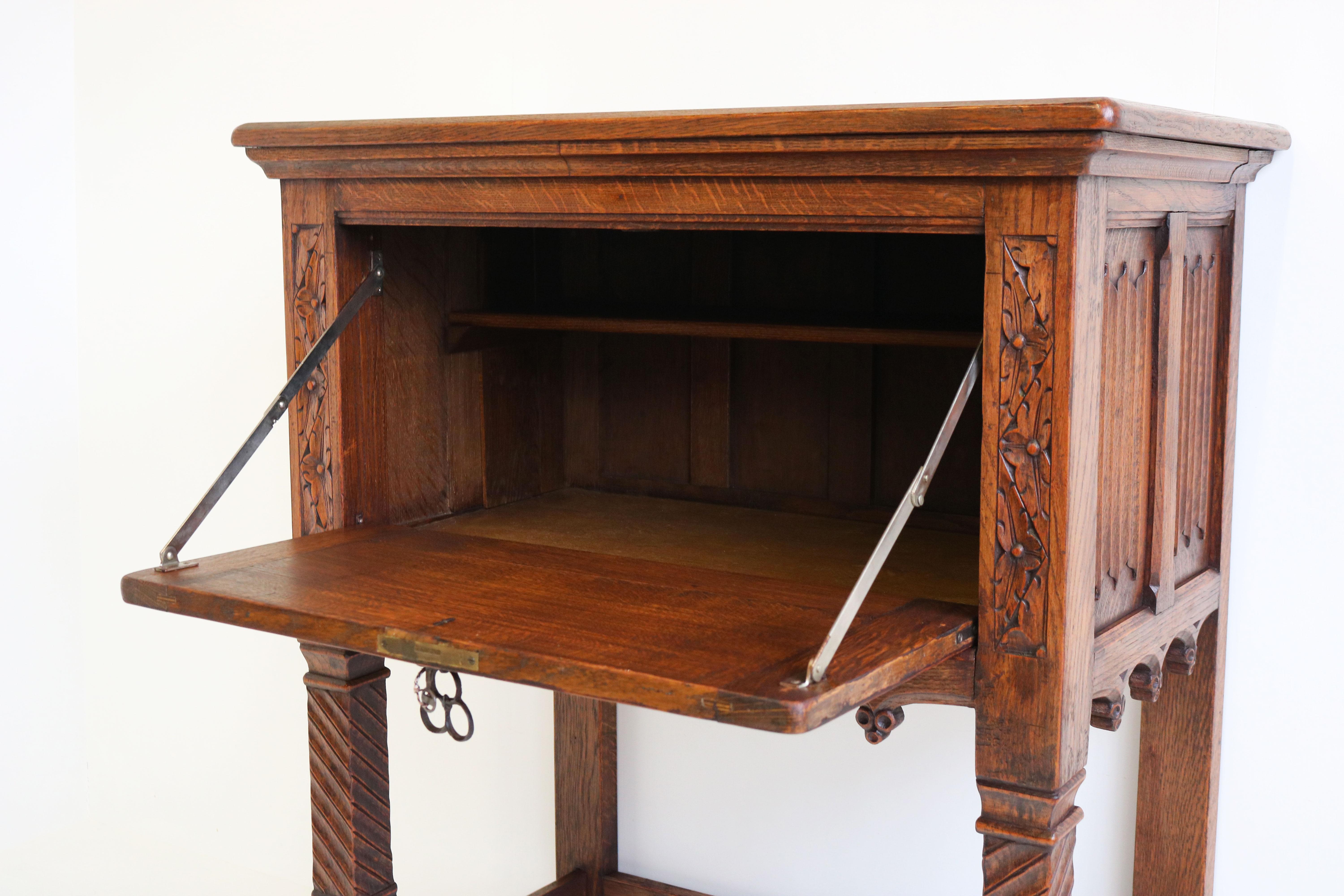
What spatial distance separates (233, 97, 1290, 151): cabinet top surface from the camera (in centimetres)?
143

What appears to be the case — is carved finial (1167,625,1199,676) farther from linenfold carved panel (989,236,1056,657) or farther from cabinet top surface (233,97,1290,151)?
cabinet top surface (233,97,1290,151)

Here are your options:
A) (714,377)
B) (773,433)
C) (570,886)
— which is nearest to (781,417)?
(773,433)

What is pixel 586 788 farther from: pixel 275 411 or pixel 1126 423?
pixel 1126 423

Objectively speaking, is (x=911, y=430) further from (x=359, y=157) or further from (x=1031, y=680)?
(x=359, y=157)

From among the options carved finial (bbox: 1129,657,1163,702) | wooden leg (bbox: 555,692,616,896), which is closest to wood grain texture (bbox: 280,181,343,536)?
wooden leg (bbox: 555,692,616,896)

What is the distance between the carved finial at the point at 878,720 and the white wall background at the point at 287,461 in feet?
2.68

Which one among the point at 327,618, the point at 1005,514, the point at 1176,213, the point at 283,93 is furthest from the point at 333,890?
the point at 283,93

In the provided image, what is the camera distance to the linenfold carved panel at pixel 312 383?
2078 mm

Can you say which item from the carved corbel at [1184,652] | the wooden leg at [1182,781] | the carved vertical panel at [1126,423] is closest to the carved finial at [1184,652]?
the carved corbel at [1184,652]

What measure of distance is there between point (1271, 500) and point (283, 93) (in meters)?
2.21

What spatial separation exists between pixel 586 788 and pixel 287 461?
3.59 ft

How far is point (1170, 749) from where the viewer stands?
7.36ft

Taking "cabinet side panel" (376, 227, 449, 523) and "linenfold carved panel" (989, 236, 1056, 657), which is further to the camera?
"cabinet side panel" (376, 227, 449, 523)

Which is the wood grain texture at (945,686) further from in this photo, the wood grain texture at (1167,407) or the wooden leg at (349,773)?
the wooden leg at (349,773)
